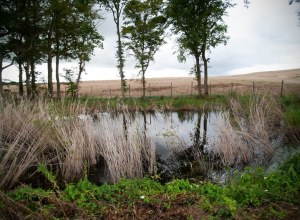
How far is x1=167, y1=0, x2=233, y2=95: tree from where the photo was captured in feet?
68.0

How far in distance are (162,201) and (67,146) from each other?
2.82 metres

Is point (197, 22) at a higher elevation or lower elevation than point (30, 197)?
higher

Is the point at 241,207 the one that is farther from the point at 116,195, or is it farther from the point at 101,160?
the point at 101,160

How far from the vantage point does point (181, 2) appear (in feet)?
70.0

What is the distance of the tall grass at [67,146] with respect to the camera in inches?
213

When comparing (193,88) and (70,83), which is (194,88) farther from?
(70,83)

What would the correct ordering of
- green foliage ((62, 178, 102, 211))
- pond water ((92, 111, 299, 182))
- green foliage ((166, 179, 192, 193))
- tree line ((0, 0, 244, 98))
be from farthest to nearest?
tree line ((0, 0, 244, 98)) → pond water ((92, 111, 299, 182)) → green foliage ((166, 179, 192, 193)) → green foliage ((62, 178, 102, 211))

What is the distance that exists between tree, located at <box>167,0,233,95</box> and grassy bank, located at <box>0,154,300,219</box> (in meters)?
17.6

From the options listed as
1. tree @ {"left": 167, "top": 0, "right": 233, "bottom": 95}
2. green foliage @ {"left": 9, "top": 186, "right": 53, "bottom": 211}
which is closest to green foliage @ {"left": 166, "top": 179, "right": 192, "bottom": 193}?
green foliage @ {"left": 9, "top": 186, "right": 53, "bottom": 211}

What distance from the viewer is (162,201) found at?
12.6ft

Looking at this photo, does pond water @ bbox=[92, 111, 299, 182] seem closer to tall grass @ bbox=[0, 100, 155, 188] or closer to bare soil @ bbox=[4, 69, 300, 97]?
tall grass @ bbox=[0, 100, 155, 188]

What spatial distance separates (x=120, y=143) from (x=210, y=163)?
8.25 ft

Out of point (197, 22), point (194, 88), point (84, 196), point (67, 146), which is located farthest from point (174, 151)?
point (194, 88)

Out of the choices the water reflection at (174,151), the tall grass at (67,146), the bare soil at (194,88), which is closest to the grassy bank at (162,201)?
the tall grass at (67,146)
